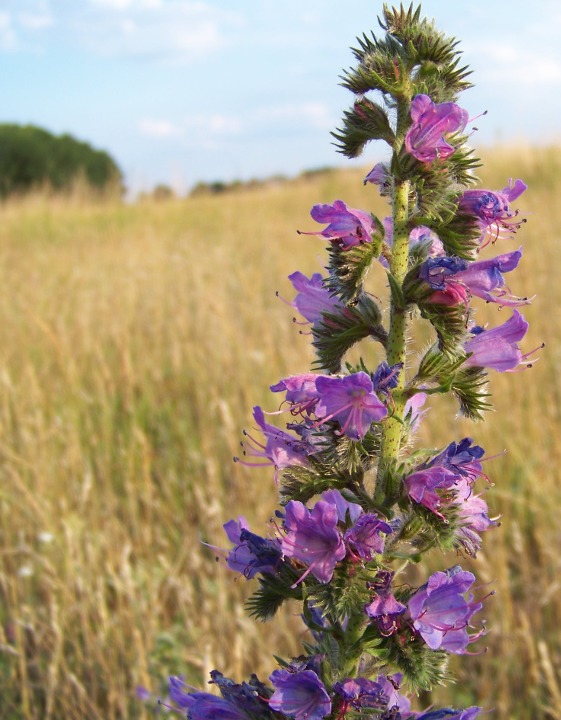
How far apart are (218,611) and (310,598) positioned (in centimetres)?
192

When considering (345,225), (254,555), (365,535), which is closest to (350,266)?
(345,225)

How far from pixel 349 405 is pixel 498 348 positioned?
385 mm

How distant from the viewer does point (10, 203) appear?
19031 mm

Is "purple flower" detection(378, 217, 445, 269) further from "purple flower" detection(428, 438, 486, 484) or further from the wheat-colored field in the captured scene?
the wheat-colored field

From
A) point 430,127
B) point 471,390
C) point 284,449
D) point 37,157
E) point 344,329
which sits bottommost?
point 284,449

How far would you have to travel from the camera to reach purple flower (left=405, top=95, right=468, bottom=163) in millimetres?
1349

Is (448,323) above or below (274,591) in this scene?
above

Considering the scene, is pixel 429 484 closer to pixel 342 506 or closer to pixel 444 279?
pixel 342 506

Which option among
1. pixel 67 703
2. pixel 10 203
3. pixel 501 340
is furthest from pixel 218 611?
pixel 10 203

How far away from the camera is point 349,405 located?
1.34 meters

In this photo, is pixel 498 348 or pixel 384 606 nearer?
pixel 384 606

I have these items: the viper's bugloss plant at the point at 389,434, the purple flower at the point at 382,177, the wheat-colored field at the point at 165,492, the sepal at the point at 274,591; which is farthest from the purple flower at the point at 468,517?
the wheat-colored field at the point at 165,492

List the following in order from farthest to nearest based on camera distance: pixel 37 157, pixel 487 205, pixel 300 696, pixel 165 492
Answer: pixel 37 157 < pixel 165 492 < pixel 487 205 < pixel 300 696

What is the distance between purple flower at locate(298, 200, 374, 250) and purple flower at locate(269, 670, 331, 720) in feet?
2.65
